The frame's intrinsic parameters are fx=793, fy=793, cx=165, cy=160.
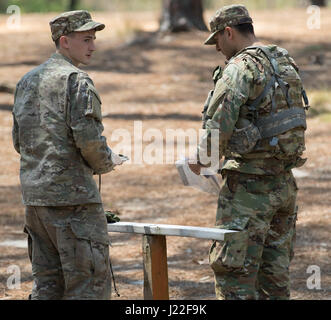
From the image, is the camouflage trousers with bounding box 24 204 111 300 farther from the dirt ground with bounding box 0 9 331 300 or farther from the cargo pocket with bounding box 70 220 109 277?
the dirt ground with bounding box 0 9 331 300

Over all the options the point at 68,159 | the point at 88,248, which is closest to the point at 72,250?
the point at 88,248

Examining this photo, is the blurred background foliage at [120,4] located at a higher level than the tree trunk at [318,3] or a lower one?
lower

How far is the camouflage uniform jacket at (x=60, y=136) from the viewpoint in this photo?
14.6ft

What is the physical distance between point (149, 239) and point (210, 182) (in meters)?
0.53

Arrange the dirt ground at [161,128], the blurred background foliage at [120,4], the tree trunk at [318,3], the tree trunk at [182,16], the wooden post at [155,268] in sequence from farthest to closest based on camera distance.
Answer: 1. the blurred background foliage at [120,4]
2. the tree trunk at [318,3]
3. the tree trunk at [182,16]
4. the dirt ground at [161,128]
5. the wooden post at [155,268]

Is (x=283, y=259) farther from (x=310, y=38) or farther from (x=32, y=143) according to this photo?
(x=310, y=38)

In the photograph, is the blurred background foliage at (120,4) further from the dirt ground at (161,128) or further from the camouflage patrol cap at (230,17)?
the camouflage patrol cap at (230,17)

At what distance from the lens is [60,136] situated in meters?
4.48

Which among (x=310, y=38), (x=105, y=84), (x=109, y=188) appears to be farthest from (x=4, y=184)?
(x=310, y=38)

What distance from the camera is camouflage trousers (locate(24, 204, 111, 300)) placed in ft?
14.8

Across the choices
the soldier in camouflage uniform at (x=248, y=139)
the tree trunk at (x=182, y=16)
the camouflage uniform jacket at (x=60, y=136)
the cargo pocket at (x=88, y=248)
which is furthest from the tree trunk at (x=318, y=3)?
the cargo pocket at (x=88, y=248)

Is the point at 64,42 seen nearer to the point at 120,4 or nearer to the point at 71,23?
the point at 71,23
